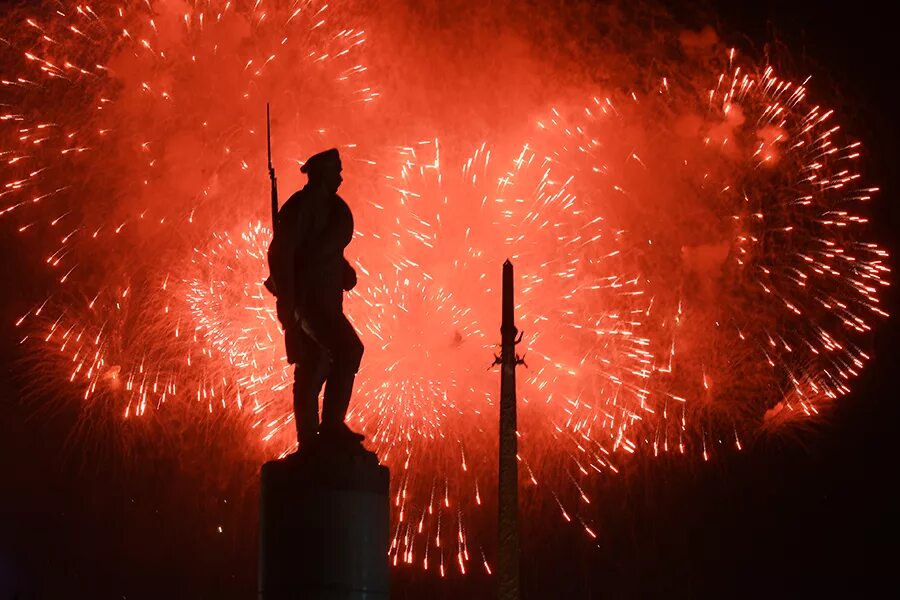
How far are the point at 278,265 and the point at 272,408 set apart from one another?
38.8 ft

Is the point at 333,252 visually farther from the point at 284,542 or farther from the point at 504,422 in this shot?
the point at 504,422

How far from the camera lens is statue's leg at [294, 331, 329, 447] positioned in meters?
15.1

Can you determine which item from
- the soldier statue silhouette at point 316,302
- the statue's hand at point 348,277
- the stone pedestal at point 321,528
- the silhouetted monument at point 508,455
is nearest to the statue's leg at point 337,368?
the soldier statue silhouette at point 316,302

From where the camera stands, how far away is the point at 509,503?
26.3 metres

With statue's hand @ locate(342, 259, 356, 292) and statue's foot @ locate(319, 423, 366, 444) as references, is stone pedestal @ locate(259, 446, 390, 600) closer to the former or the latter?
statue's foot @ locate(319, 423, 366, 444)

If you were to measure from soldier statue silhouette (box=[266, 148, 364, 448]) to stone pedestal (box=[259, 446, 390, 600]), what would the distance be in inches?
16.1

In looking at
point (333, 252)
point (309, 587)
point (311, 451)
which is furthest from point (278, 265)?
point (309, 587)

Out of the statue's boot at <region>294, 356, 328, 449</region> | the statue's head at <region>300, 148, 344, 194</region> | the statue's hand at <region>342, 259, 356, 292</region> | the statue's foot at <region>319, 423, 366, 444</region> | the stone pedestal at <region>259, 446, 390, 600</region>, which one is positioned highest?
the statue's head at <region>300, 148, 344, 194</region>

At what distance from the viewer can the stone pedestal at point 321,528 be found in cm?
1427

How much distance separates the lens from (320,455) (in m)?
14.6

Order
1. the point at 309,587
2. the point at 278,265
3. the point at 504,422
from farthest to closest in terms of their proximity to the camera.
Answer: the point at 504,422 → the point at 278,265 → the point at 309,587

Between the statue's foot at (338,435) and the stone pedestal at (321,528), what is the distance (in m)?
0.19

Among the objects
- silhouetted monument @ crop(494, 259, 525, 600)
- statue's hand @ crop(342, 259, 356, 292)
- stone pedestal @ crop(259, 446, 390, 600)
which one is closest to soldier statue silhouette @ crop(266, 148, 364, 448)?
statue's hand @ crop(342, 259, 356, 292)

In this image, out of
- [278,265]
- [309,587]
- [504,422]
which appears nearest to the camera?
[309,587]
